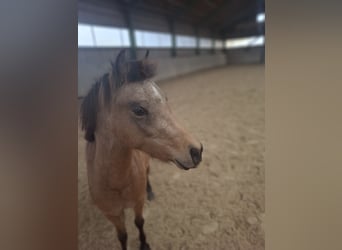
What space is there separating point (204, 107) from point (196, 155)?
0.54 feet

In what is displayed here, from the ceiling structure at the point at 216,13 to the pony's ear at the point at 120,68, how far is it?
0.19 meters

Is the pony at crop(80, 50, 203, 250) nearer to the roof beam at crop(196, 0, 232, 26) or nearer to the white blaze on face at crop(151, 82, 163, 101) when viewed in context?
the white blaze on face at crop(151, 82, 163, 101)

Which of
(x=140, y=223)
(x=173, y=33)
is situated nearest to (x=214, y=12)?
(x=173, y=33)

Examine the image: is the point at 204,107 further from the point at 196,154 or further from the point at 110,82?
the point at 110,82

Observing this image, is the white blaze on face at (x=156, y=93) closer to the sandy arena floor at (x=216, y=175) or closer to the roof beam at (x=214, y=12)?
the sandy arena floor at (x=216, y=175)

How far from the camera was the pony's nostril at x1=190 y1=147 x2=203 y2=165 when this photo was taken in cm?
112

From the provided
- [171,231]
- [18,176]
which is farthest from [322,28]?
[18,176]

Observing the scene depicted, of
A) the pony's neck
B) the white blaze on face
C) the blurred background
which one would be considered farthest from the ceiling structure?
the pony's neck

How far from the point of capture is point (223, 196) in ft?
3.67

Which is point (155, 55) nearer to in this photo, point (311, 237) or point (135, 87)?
point (135, 87)

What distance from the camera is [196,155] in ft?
3.70

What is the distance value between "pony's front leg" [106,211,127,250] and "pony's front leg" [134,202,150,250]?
0.06m

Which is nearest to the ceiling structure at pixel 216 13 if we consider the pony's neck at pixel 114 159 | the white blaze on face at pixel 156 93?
the white blaze on face at pixel 156 93

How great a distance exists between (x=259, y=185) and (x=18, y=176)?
1.02 m
